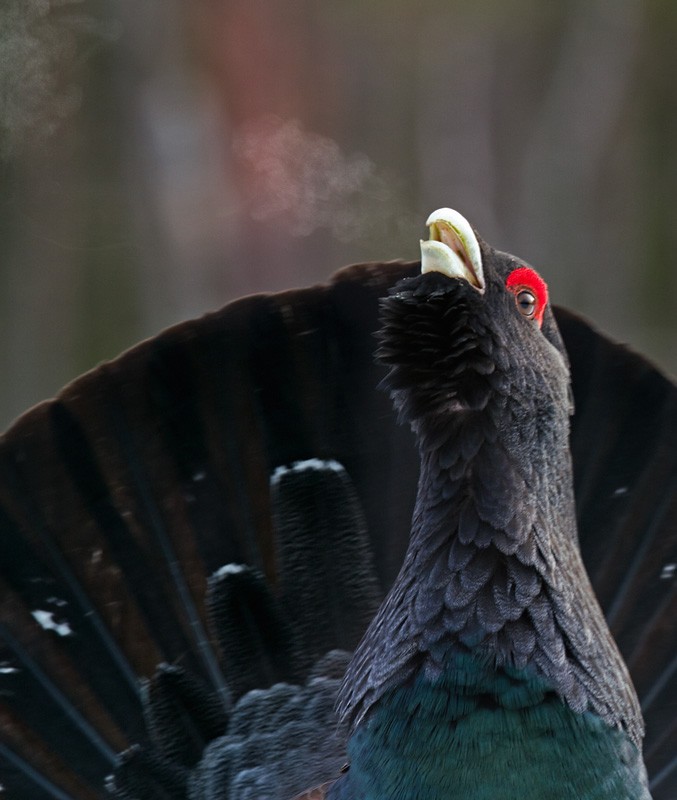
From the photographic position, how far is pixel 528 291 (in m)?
1.91

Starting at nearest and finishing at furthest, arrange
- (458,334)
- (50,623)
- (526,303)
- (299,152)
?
(458,334) < (526,303) < (50,623) < (299,152)

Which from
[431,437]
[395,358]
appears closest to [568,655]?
[431,437]

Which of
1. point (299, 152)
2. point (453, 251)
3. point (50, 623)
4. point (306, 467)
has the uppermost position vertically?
point (453, 251)

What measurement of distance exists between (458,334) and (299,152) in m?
3.38

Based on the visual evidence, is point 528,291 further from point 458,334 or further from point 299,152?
point 299,152

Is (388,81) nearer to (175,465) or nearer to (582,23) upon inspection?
(582,23)

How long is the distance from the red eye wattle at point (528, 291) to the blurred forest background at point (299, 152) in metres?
2.80

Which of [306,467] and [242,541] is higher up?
[306,467]

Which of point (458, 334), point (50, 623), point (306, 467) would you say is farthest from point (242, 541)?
point (458, 334)

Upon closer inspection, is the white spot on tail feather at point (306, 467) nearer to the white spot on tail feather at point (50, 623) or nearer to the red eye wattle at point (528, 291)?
the white spot on tail feather at point (50, 623)

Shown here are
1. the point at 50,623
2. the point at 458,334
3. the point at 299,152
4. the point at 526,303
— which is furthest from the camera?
the point at 299,152

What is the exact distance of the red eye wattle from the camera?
6.17 feet

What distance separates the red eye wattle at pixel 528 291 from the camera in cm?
188

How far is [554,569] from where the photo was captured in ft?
6.06
